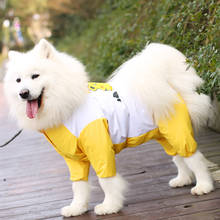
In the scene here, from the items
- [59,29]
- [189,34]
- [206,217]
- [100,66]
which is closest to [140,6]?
[100,66]

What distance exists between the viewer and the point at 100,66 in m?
8.01

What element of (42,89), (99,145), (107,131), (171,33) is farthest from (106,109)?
(171,33)

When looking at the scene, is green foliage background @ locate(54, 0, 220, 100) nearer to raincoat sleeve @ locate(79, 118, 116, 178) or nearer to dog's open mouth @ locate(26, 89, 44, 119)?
raincoat sleeve @ locate(79, 118, 116, 178)

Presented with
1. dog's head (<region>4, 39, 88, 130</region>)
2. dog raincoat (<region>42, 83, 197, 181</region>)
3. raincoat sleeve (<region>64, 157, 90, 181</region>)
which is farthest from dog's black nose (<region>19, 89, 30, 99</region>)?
raincoat sleeve (<region>64, 157, 90, 181</region>)

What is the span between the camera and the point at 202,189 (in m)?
3.03

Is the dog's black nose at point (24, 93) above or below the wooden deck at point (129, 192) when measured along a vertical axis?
above

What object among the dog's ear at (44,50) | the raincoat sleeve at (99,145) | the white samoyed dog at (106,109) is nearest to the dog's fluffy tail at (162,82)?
the white samoyed dog at (106,109)

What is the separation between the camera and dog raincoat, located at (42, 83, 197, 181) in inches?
110

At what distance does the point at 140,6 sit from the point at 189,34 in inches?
105

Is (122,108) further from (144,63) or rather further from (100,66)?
(100,66)

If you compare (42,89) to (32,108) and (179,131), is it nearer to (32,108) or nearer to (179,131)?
(32,108)

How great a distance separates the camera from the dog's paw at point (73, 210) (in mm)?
2988

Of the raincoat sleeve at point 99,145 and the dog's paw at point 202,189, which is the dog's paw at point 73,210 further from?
the dog's paw at point 202,189

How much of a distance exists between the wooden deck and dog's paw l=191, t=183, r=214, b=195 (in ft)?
0.16
